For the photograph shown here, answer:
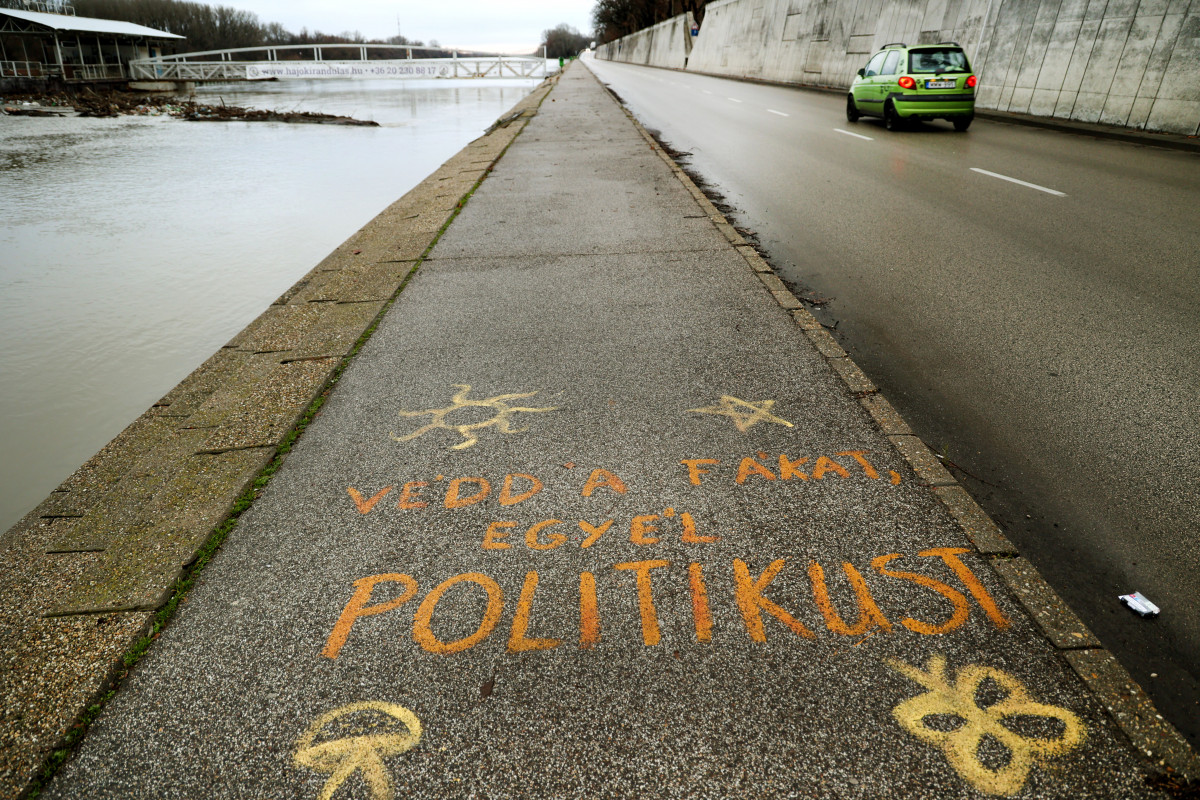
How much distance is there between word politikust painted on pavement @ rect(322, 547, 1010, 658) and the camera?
217 centimetres

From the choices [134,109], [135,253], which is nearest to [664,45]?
[134,109]

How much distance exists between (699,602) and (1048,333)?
12.2ft

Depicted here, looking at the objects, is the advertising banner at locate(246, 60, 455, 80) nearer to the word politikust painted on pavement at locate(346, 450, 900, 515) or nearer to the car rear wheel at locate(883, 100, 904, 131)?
the car rear wheel at locate(883, 100, 904, 131)

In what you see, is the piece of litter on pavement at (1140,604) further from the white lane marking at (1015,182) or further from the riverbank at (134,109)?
the riverbank at (134,109)

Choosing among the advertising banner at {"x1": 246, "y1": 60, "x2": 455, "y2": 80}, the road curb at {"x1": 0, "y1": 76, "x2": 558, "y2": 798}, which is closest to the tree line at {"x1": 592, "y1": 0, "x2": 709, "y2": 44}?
the advertising banner at {"x1": 246, "y1": 60, "x2": 455, "y2": 80}

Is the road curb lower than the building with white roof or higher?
lower

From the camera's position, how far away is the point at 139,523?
2732mm

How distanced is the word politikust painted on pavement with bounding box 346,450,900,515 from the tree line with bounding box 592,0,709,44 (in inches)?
2276

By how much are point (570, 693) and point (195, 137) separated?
25.4m

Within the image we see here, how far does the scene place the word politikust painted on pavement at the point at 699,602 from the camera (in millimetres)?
2168

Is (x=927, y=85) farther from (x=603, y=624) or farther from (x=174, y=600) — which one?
(x=174, y=600)

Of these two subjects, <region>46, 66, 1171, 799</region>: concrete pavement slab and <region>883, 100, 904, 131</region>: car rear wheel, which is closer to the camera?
<region>46, 66, 1171, 799</region>: concrete pavement slab

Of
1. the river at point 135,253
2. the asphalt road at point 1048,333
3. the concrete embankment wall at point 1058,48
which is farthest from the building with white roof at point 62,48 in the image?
the asphalt road at point 1048,333

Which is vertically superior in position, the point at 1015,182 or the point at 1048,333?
the point at 1015,182
